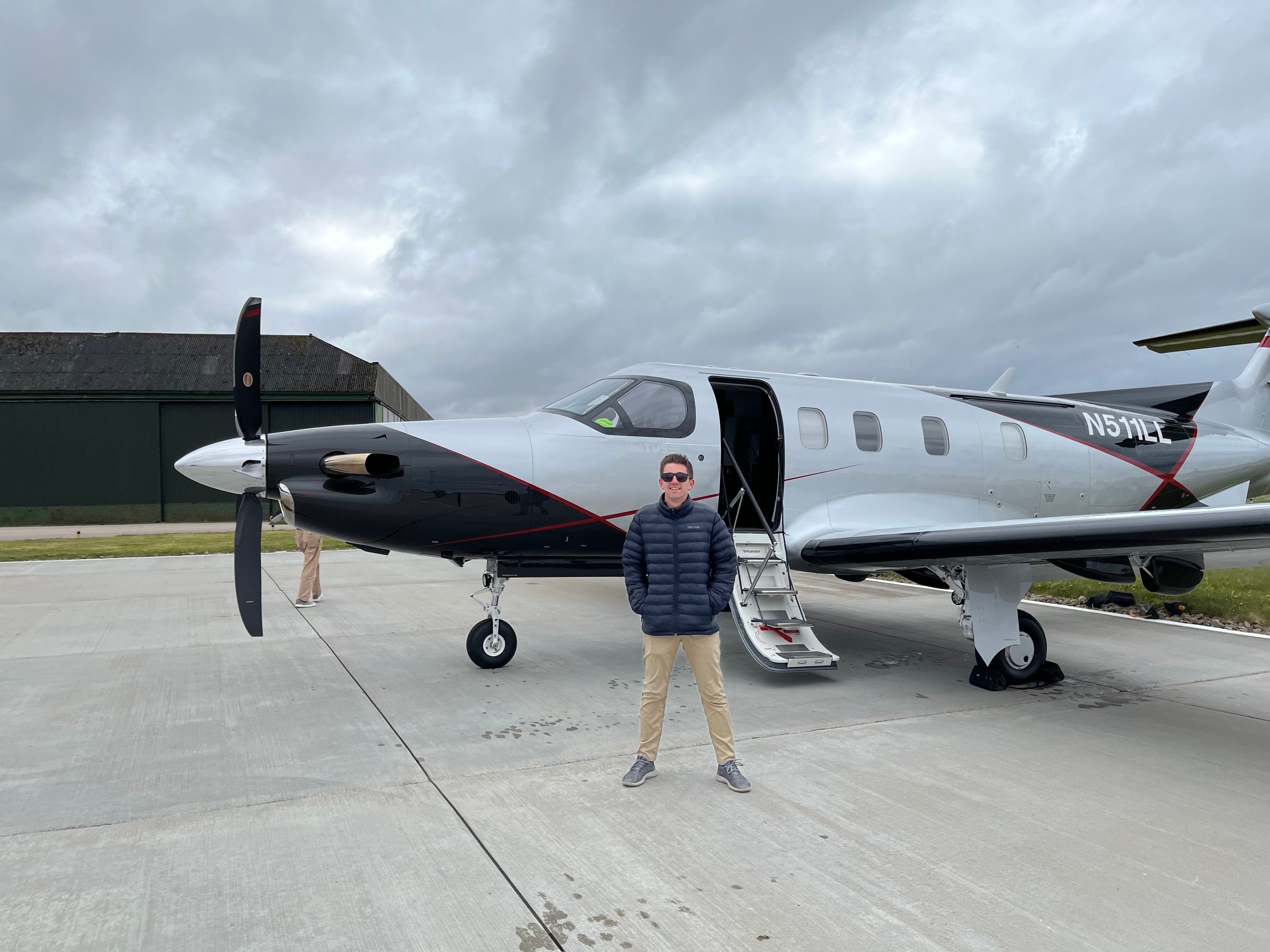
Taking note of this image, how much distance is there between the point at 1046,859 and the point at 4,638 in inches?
391

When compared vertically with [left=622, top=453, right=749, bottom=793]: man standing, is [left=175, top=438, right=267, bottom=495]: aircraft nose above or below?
above

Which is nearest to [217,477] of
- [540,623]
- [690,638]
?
[690,638]

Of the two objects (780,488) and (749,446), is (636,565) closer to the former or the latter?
(780,488)

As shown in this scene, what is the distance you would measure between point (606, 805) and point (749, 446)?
5074 millimetres

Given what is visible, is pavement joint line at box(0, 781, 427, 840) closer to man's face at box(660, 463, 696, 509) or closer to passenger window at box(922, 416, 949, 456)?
man's face at box(660, 463, 696, 509)

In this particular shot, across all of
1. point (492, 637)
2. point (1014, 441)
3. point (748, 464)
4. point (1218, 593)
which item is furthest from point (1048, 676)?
point (1218, 593)

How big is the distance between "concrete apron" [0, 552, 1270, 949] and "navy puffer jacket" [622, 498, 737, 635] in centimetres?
93

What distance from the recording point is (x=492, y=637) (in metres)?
7.01

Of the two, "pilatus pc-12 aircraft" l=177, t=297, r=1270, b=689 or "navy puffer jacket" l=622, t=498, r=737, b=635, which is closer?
"navy puffer jacket" l=622, t=498, r=737, b=635

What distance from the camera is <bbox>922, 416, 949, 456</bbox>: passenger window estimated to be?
8.04 metres

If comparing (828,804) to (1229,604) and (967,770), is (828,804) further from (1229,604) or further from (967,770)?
(1229,604)

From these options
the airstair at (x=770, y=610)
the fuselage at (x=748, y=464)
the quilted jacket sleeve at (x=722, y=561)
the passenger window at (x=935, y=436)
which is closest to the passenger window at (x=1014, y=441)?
the fuselage at (x=748, y=464)

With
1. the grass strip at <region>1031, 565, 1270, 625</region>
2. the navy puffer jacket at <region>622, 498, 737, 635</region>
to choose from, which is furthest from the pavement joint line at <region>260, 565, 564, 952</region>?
the grass strip at <region>1031, 565, 1270, 625</region>

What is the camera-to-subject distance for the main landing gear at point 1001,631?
255 inches
